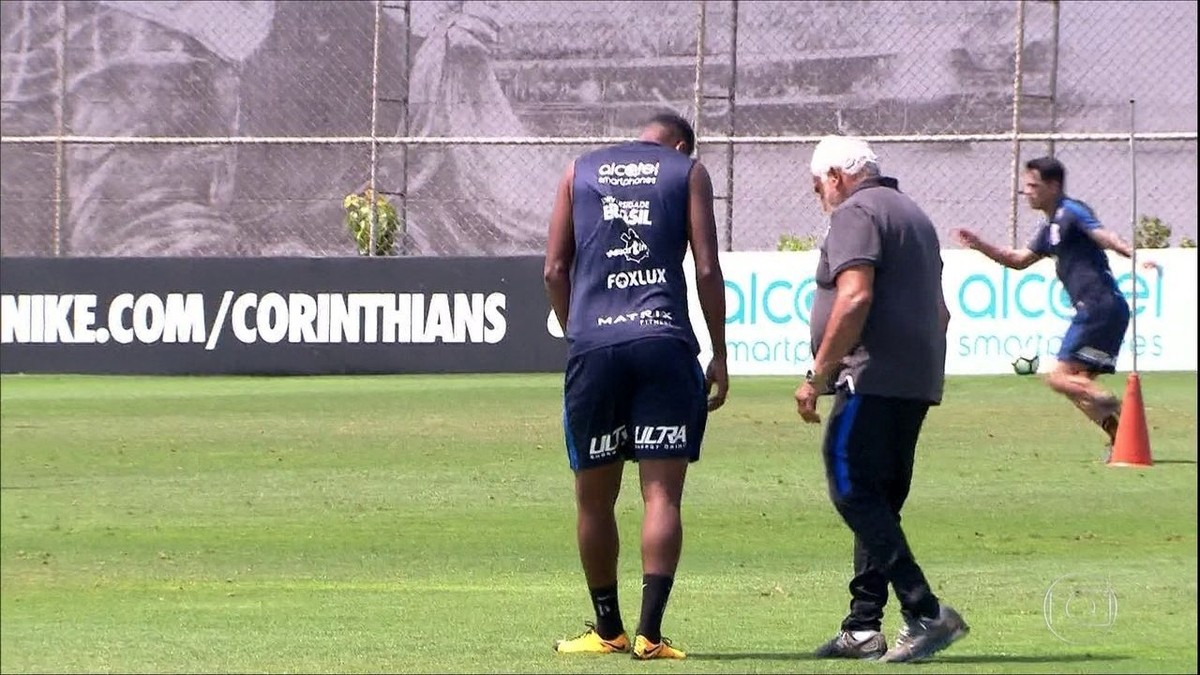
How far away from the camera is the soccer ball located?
1852 cm

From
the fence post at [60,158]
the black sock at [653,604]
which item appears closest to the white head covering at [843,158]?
the black sock at [653,604]

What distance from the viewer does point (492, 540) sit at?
33.6 ft

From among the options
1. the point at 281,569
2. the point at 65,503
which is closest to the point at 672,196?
the point at 281,569

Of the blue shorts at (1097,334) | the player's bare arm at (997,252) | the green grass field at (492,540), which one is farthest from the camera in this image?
the blue shorts at (1097,334)

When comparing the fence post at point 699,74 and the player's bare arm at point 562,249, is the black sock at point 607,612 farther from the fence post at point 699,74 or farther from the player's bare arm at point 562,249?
the fence post at point 699,74

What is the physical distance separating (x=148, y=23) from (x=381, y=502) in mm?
29379

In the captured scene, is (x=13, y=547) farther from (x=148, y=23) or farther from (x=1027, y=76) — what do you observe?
(x=148, y=23)

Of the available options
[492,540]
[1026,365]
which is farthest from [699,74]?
[492,540]

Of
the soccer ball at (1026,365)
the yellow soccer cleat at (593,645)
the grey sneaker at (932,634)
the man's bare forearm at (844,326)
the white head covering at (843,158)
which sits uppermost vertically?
the white head covering at (843,158)

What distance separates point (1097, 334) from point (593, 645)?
6934mm

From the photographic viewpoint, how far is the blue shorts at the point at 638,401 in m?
6.83

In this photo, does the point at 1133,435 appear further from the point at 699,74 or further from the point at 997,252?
the point at 699,74

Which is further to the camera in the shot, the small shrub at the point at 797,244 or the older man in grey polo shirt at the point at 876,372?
the small shrub at the point at 797,244

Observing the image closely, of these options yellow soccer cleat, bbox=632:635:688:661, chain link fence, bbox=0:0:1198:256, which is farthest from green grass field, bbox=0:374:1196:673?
chain link fence, bbox=0:0:1198:256
